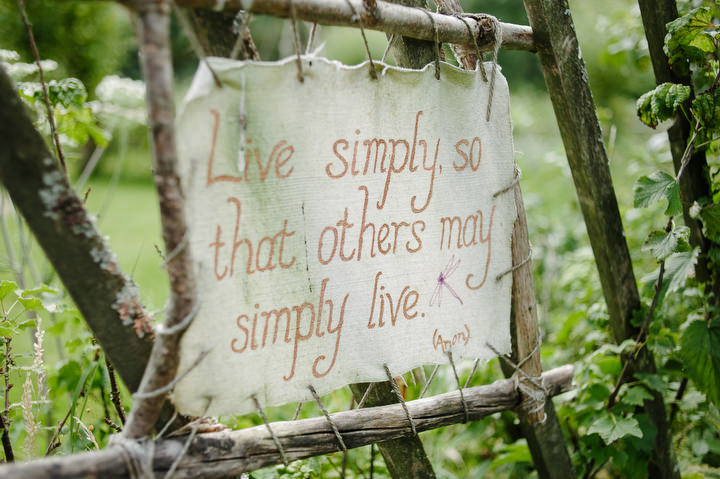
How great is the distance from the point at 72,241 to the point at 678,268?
162 centimetres

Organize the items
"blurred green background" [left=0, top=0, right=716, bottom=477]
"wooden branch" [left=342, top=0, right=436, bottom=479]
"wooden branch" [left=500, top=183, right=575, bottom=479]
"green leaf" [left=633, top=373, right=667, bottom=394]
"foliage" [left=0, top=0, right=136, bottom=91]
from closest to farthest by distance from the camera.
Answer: "wooden branch" [left=342, top=0, right=436, bottom=479]
"wooden branch" [left=500, top=183, right=575, bottom=479]
"green leaf" [left=633, top=373, right=667, bottom=394]
"blurred green background" [left=0, top=0, right=716, bottom=477]
"foliage" [left=0, top=0, right=136, bottom=91]

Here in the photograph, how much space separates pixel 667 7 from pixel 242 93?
134 cm

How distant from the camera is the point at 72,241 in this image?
0.85m

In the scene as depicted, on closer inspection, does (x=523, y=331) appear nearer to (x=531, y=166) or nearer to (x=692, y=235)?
(x=692, y=235)

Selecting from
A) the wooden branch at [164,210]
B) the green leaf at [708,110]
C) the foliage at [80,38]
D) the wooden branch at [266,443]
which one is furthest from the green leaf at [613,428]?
the foliage at [80,38]

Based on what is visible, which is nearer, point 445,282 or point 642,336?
point 445,282

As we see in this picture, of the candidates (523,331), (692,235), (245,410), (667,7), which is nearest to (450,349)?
(523,331)

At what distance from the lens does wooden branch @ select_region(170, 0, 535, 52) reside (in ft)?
3.00

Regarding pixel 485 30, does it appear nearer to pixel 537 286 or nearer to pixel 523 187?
pixel 537 286

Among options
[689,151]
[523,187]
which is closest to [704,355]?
[689,151]

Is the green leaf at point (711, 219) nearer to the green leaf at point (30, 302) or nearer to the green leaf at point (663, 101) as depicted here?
the green leaf at point (663, 101)

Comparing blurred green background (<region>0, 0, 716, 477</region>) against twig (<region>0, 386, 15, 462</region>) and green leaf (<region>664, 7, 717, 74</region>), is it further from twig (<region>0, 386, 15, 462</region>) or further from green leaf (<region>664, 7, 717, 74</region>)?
green leaf (<region>664, 7, 717, 74</region>)

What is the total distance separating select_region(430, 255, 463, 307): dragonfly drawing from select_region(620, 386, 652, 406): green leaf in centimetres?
79

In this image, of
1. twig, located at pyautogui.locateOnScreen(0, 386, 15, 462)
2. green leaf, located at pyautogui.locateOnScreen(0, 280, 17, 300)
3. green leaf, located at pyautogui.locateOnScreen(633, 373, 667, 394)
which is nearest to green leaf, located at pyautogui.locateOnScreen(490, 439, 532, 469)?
green leaf, located at pyautogui.locateOnScreen(633, 373, 667, 394)
